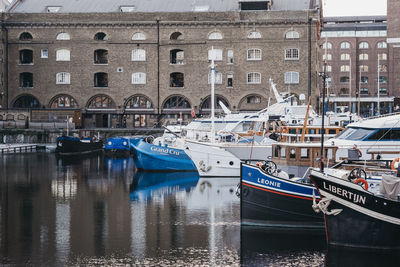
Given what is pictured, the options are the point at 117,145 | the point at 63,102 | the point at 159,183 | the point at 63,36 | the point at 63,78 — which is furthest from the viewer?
the point at 63,102

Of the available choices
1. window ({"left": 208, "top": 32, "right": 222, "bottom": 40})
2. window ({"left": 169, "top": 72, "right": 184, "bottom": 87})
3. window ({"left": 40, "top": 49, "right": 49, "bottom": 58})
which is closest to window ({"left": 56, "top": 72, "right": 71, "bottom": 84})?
window ({"left": 40, "top": 49, "right": 49, "bottom": 58})

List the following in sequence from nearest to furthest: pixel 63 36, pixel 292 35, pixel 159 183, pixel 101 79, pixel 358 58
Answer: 1. pixel 159 183
2. pixel 292 35
3. pixel 63 36
4. pixel 101 79
5. pixel 358 58

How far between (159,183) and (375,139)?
575 inches

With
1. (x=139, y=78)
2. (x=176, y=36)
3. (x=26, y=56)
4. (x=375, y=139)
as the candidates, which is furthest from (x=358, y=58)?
(x=375, y=139)

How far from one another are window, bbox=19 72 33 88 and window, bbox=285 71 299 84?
1189 inches

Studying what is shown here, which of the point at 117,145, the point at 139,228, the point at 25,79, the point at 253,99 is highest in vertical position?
the point at 25,79

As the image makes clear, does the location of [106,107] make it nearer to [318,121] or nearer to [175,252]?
[318,121]

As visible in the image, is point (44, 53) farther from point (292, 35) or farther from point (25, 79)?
point (292, 35)

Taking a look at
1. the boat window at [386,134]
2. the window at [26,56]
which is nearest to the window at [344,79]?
the window at [26,56]

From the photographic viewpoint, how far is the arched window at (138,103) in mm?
73500

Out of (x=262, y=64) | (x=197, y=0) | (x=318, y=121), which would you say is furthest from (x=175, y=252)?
(x=197, y=0)

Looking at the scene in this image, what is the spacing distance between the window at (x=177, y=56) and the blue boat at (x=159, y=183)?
3080 centimetres

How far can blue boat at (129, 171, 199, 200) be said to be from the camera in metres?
34.3

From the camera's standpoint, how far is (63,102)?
74312 millimetres
